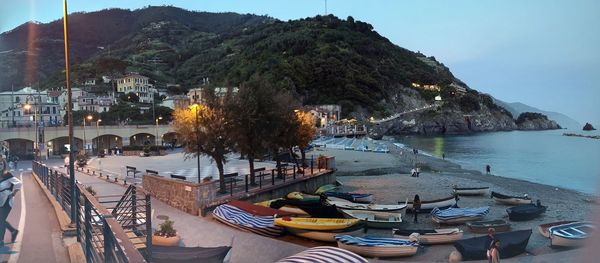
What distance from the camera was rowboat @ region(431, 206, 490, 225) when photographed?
19469 mm

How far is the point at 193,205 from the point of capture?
57.1 ft

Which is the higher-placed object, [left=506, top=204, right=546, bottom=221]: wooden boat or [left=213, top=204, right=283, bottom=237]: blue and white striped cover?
[left=213, top=204, right=283, bottom=237]: blue and white striped cover

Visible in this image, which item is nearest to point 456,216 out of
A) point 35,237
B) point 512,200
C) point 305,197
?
point 305,197

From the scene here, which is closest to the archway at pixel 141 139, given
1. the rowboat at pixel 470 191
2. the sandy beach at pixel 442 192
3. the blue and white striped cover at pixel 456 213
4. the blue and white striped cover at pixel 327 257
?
the sandy beach at pixel 442 192

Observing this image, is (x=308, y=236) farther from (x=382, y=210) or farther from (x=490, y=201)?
(x=490, y=201)

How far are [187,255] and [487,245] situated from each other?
8.66 m

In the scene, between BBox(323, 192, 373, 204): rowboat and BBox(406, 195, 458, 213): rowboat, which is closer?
BBox(406, 195, 458, 213): rowboat

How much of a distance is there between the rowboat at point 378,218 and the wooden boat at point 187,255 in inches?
357

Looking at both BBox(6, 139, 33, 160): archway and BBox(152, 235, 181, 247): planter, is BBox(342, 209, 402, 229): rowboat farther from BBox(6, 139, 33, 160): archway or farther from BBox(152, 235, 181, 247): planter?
BBox(6, 139, 33, 160): archway

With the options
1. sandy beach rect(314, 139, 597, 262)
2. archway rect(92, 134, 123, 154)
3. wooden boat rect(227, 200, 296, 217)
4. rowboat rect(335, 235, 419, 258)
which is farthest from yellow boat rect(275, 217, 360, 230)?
archway rect(92, 134, 123, 154)

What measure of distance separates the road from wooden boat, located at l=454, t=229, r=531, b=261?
34.5 ft

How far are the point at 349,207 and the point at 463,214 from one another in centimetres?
482

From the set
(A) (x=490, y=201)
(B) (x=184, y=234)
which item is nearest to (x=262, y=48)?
(A) (x=490, y=201)

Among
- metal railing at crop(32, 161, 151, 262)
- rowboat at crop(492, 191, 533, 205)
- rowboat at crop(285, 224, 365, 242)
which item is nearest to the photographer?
metal railing at crop(32, 161, 151, 262)
